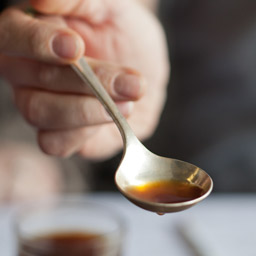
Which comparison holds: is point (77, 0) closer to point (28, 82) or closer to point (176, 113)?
point (28, 82)

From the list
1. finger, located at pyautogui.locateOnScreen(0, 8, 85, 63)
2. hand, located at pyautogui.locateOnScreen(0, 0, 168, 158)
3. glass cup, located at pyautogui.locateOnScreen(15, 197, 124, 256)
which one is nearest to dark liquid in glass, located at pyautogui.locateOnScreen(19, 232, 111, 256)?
glass cup, located at pyautogui.locateOnScreen(15, 197, 124, 256)

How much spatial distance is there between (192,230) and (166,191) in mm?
388

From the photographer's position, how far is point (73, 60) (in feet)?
1.48

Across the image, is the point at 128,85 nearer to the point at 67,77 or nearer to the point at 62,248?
the point at 67,77

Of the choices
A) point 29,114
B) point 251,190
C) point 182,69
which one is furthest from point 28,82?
point 251,190

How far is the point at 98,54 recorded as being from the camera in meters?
0.62

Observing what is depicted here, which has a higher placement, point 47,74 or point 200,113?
point 47,74

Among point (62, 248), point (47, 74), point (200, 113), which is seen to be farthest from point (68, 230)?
point (200, 113)

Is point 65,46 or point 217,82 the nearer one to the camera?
point 65,46

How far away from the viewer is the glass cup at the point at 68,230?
1.68 feet

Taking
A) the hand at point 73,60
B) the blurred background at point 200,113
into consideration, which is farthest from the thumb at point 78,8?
the blurred background at point 200,113

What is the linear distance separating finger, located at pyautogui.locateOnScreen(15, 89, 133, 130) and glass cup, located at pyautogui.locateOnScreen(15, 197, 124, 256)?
0.14m

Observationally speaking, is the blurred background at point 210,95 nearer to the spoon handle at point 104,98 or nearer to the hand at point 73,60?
the hand at point 73,60

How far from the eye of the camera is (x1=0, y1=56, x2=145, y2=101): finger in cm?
47
